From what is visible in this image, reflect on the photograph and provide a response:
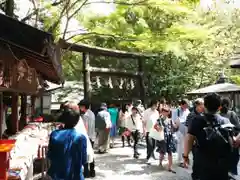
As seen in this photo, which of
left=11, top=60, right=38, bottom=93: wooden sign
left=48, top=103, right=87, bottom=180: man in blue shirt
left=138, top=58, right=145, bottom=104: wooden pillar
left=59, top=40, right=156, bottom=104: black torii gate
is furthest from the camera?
left=138, top=58, right=145, bottom=104: wooden pillar

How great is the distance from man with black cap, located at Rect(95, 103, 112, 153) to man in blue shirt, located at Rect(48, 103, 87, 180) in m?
7.28

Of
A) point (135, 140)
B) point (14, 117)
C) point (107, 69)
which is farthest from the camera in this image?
point (107, 69)

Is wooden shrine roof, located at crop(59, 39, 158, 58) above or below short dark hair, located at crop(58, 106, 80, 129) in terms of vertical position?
above

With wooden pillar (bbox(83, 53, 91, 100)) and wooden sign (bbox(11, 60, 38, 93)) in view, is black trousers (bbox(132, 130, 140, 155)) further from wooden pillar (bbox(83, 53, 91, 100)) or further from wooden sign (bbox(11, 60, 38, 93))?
wooden pillar (bbox(83, 53, 91, 100))

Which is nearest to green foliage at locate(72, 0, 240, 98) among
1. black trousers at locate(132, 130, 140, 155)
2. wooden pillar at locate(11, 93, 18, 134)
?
black trousers at locate(132, 130, 140, 155)

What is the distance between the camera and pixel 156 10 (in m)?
10.0

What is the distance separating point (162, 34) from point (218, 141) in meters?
7.06

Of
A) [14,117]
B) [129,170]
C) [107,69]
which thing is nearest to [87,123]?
[129,170]

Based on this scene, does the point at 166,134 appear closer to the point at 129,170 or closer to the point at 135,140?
the point at 129,170

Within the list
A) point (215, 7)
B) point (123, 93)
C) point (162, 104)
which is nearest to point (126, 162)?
point (162, 104)

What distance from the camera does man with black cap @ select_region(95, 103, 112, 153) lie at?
11594 mm

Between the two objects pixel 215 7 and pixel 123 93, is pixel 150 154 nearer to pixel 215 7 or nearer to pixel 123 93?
pixel 123 93

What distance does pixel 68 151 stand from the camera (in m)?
4.14

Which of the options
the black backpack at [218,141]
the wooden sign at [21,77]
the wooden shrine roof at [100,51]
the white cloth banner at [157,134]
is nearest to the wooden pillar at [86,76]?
the wooden shrine roof at [100,51]
